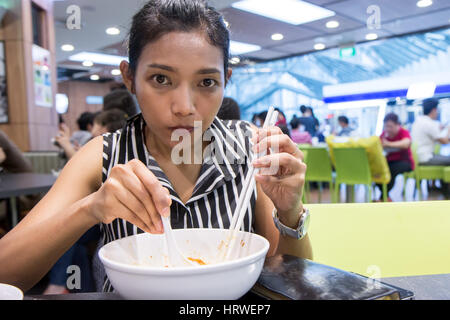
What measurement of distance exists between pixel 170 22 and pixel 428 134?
486 cm

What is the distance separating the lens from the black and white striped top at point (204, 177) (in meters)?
0.87

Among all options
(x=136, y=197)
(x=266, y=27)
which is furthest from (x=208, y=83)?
(x=266, y=27)

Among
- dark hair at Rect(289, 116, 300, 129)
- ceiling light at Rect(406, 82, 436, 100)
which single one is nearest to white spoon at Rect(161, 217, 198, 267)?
dark hair at Rect(289, 116, 300, 129)

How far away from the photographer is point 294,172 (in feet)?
2.42

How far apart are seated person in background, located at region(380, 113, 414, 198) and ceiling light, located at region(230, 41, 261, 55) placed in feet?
11.5

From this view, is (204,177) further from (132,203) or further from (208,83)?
(132,203)

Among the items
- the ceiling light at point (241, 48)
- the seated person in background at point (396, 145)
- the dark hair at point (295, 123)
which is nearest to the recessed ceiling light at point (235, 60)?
the ceiling light at point (241, 48)

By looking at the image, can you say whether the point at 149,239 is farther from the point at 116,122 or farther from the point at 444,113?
the point at 444,113

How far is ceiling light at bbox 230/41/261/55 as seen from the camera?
101 centimetres

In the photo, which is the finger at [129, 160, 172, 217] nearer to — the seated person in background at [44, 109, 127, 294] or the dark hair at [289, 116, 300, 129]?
the seated person in background at [44, 109, 127, 294]

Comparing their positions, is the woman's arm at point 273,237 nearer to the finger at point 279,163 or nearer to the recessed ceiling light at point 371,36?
the finger at point 279,163

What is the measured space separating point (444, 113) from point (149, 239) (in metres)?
6.18

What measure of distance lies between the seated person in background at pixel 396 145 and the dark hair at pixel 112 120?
3489 millimetres

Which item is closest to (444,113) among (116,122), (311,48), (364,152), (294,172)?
(364,152)
